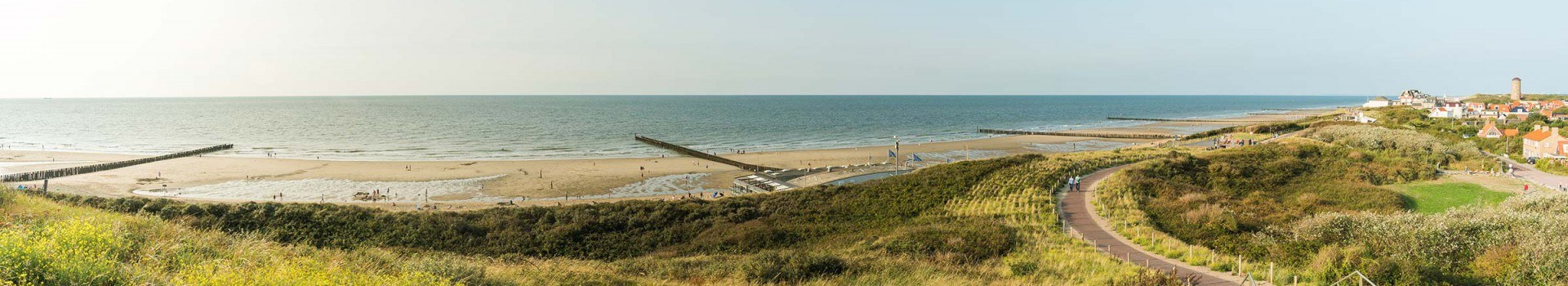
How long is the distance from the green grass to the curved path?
40.2 feet

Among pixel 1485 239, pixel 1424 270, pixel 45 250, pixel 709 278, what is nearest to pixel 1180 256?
pixel 1424 270

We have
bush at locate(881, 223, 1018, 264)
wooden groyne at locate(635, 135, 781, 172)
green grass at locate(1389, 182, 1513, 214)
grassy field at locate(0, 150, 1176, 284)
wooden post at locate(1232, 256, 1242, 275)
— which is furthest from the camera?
wooden groyne at locate(635, 135, 781, 172)

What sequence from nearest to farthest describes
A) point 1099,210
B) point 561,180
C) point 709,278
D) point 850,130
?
point 709,278, point 1099,210, point 561,180, point 850,130

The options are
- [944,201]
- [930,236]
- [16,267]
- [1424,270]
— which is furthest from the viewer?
[944,201]

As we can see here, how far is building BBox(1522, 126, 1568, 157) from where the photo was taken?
42906 mm

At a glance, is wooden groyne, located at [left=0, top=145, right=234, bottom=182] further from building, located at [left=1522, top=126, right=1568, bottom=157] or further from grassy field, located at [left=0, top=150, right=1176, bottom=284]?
building, located at [left=1522, top=126, right=1568, bottom=157]

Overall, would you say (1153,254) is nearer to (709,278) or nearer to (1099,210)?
(1099,210)

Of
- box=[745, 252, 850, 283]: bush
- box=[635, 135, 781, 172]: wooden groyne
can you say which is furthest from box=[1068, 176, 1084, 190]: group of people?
box=[635, 135, 781, 172]: wooden groyne

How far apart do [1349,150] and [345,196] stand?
64332 millimetres

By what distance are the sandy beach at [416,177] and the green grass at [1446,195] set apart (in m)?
34.8

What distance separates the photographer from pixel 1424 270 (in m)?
12.9

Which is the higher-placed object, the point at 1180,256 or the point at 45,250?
the point at 45,250

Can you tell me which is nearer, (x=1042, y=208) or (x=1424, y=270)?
(x=1424, y=270)

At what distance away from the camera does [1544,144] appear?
4397cm
